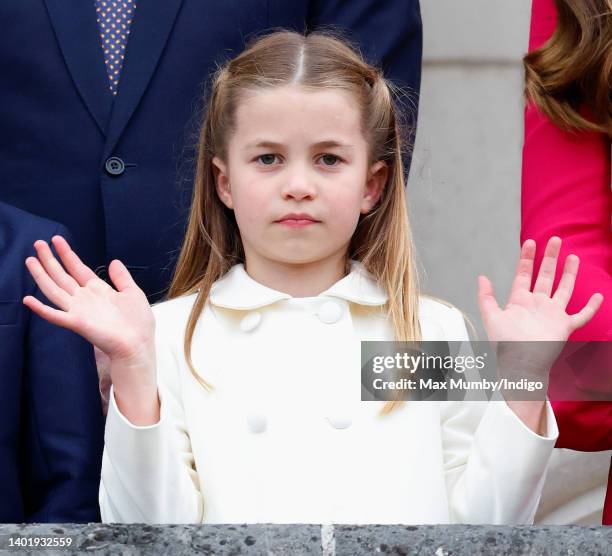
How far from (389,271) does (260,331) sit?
327mm

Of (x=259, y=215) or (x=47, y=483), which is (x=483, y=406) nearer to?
(x=259, y=215)

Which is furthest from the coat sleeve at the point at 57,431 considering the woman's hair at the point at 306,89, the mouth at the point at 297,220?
the mouth at the point at 297,220

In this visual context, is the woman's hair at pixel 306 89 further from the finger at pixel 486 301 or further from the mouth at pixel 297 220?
the finger at pixel 486 301

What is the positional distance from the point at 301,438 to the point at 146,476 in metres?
0.32

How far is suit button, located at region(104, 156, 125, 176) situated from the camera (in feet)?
12.6

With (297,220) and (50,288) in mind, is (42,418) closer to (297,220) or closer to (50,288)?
(50,288)

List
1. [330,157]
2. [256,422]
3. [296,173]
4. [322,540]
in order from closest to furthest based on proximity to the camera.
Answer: [322,540] < [256,422] < [296,173] < [330,157]

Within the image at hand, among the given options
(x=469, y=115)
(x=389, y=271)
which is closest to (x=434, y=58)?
(x=469, y=115)

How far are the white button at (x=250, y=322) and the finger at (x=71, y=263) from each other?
0.38 meters

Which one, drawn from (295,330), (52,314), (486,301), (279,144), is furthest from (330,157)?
(52,314)

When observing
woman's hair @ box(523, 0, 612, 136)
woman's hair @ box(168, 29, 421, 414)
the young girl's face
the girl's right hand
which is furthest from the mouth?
woman's hair @ box(523, 0, 612, 136)

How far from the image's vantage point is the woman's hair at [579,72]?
140 inches

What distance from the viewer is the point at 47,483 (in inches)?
133

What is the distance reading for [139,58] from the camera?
3.87 meters
